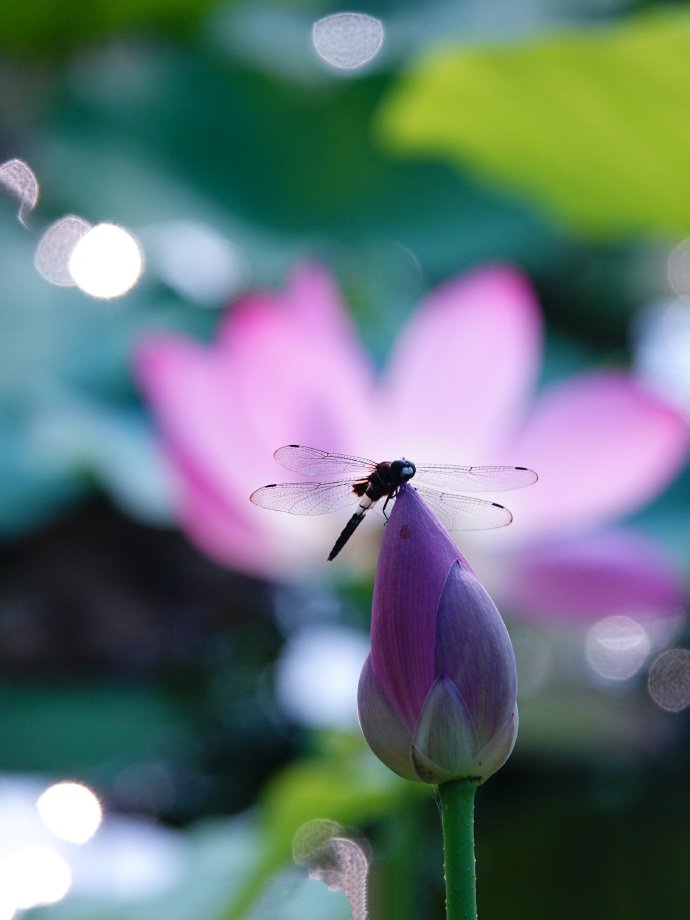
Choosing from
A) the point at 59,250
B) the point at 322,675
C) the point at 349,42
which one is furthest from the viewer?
the point at 349,42

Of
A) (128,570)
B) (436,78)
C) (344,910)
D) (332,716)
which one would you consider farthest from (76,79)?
(344,910)

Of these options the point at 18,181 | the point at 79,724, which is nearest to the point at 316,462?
the point at 79,724

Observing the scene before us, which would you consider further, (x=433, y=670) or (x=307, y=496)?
(x=307, y=496)

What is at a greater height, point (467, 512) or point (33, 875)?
point (467, 512)

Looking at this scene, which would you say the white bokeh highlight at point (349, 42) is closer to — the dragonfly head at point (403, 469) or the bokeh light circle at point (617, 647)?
the bokeh light circle at point (617, 647)

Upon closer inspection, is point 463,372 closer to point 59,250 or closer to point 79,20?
point 59,250

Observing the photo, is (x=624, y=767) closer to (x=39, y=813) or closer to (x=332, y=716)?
(x=332, y=716)

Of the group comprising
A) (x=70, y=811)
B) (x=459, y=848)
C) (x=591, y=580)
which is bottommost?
(x=459, y=848)
